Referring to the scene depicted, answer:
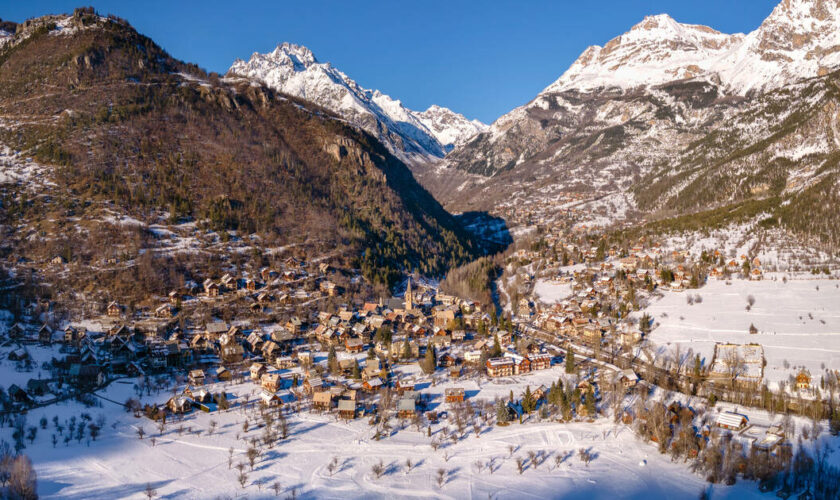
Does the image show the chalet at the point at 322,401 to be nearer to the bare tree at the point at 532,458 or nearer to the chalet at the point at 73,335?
the bare tree at the point at 532,458

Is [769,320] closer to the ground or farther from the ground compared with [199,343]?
farther from the ground

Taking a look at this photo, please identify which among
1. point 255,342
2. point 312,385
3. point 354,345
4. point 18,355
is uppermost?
point 18,355

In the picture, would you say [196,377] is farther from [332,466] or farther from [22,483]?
[332,466]

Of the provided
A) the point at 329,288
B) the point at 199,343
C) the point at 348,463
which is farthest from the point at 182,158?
the point at 348,463

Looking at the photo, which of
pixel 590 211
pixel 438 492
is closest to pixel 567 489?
pixel 438 492

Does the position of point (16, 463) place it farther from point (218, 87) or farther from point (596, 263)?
point (218, 87)
